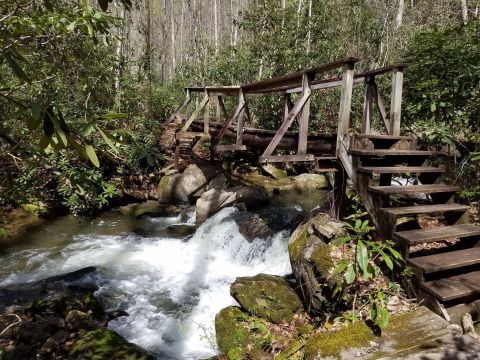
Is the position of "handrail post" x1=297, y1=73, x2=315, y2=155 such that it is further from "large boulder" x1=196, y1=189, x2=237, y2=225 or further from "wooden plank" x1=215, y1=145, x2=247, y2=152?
"large boulder" x1=196, y1=189, x2=237, y2=225

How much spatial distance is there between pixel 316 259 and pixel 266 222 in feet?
11.4

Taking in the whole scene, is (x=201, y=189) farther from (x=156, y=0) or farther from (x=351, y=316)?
(x=156, y=0)

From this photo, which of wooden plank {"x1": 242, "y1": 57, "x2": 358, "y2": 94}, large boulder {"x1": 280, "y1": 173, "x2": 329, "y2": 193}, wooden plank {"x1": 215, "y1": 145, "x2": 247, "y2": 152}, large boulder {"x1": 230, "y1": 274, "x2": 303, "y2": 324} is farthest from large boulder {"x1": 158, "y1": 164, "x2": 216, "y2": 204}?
large boulder {"x1": 230, "y1": 274, "x2": 303, "y2": 324}

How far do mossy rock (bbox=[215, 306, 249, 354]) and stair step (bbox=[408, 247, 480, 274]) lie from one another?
2560mm

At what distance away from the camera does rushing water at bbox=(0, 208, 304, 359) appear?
603cm

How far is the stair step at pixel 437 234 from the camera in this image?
4.26 metres

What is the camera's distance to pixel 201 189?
476 inches

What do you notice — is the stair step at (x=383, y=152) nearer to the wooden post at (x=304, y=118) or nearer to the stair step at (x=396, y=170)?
the stair step at (x=396, y=170)

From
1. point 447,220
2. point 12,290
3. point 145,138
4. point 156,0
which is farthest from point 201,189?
point 156,0

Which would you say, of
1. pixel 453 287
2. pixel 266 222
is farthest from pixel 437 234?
pixel 266 222

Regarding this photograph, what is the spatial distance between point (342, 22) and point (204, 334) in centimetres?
1880

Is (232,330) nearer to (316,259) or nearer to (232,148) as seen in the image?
(316,259)

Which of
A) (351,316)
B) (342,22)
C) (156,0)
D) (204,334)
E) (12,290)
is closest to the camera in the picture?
(351,316)

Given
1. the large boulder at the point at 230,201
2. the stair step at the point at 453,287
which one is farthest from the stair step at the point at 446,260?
the large boulder at the point at 230,201
